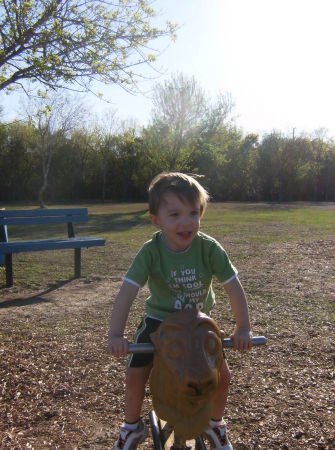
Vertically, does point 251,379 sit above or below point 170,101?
below

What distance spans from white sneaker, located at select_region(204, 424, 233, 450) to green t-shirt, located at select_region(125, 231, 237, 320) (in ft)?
2.13

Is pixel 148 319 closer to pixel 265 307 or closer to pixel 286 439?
pixel 286 439

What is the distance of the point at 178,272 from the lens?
2.38m

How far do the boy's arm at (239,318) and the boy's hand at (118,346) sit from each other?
54 centimetres

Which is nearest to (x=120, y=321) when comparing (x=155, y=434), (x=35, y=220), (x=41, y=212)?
(x=155, y=434)

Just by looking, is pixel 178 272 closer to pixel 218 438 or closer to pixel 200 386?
pixel 200 386

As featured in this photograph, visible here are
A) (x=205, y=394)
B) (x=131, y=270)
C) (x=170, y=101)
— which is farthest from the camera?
(x=170, y=101)

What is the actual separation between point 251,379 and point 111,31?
4469 mm

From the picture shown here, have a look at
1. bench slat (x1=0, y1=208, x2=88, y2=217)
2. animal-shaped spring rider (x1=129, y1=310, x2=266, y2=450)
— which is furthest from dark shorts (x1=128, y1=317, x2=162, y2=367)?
bench slat (x1=0, y1=208, x2=88, y2=217)

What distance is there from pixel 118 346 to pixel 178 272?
1.66ft

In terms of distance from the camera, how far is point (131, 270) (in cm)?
238

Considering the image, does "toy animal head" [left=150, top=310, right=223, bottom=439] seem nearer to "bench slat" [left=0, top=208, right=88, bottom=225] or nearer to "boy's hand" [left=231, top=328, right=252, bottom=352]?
"boy's hand" [left=231, top=328, right=252, bottom=352]

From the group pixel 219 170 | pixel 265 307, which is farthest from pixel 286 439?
pixel 219 170

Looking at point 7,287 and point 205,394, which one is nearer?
point 205,394
